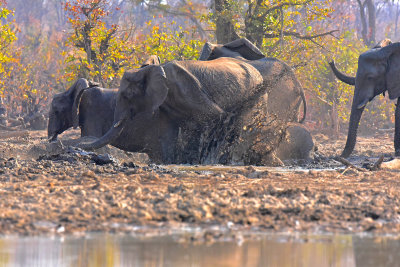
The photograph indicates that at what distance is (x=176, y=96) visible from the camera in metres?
12.9

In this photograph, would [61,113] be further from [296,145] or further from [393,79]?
[393,79]

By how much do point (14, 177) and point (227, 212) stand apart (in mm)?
3337

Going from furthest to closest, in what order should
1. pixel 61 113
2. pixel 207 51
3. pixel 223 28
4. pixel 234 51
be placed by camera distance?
pixel 223 28, pixel 234 51, pixel 61 113, pixel 207 51

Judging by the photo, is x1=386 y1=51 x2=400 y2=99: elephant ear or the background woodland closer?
x1=386 y1=51 x2=400 y2=99: elephant ear

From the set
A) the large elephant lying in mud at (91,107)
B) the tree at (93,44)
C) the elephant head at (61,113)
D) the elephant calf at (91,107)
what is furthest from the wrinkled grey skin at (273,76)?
the tree at (93,44)

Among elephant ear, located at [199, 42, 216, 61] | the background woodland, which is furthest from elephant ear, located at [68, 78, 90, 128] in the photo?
the background woodland

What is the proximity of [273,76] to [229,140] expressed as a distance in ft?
6.52

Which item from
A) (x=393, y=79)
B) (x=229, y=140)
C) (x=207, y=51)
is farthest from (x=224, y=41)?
(x=229, y=140)

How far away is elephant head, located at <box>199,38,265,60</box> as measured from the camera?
1549 cm

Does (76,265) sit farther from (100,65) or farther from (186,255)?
(100,65)

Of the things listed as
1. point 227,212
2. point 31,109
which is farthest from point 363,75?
point 31,109

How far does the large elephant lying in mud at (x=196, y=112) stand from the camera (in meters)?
12.9

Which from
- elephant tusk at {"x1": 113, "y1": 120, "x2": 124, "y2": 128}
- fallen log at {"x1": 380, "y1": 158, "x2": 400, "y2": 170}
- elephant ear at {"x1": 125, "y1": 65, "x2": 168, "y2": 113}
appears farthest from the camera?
elephant tusk at {"x1": 113, "y1": 120, "x2": 124, "y2": 128}

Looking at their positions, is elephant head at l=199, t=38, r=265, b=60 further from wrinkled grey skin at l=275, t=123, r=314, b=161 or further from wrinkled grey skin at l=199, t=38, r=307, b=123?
wrinkled grey skin at l=275, t=123, r=314, b=161
